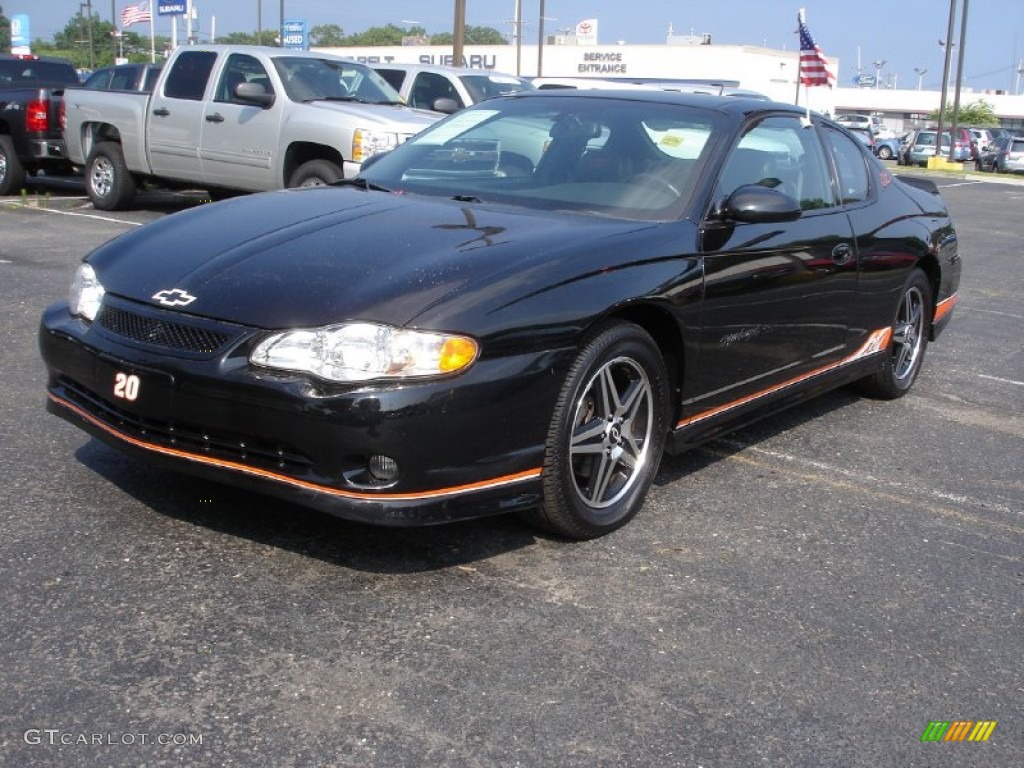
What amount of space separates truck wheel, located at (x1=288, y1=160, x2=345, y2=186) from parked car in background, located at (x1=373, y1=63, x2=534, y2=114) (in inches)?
146

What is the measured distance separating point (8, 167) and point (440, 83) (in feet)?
17.6

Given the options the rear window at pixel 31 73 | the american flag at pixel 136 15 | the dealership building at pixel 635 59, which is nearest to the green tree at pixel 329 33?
the dealership building at pixel 635 59

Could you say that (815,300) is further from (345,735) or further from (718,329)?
(345,735)

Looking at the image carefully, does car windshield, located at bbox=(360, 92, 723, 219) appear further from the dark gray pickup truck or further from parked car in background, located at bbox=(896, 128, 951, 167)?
parked car in background, located at bbox=(896, 128, 951, 167)

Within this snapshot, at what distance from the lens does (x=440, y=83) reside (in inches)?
605

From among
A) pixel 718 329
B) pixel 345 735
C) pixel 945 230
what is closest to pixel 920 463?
pixel 718 329

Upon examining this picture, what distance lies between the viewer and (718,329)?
4660 mm

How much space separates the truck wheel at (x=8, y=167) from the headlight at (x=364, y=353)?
12.9 m

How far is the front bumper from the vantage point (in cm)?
354

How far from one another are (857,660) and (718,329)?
156 cm

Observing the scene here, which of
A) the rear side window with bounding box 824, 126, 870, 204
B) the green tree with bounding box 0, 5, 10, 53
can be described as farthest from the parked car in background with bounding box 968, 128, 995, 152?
the green tree with bounding box 0, 5, 10, 53

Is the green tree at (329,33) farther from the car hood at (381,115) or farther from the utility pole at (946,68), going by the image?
the car hood at (381,115)

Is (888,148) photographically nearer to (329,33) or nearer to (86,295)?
(86,295)
